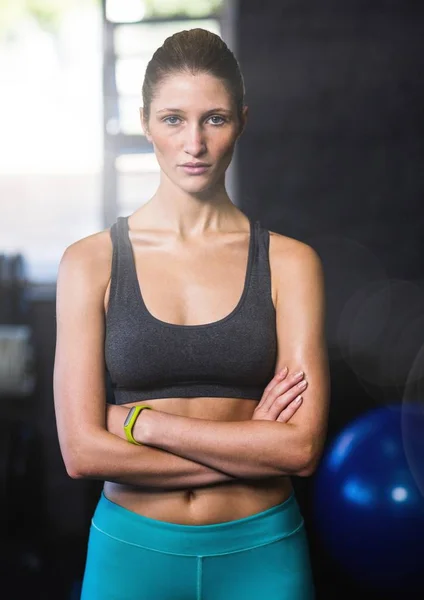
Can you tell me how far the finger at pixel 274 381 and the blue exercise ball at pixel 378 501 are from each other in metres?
0.81

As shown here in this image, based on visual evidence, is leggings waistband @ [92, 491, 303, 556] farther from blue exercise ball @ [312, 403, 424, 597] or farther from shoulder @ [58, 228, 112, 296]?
blue exercise ball @ [312, 403, 424, 597]

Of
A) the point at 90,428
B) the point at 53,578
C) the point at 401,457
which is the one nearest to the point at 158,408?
the point at 90,428

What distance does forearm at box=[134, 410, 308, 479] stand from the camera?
103cm

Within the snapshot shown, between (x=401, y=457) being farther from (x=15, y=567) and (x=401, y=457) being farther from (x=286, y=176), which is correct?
(x=15, y=567)

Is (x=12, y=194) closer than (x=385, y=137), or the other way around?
(x=385, y=137)

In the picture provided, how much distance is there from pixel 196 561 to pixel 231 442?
176 mm

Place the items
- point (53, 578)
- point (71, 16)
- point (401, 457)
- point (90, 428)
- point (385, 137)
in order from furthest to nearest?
1. point (71, 16)
2. point (385, 137)
3. point (53, 578)
4. point (401, 457)
5. point (90, 428)

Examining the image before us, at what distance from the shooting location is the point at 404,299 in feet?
8.96

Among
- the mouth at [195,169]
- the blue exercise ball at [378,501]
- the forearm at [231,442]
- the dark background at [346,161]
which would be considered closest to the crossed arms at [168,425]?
the forearm at [231,442]

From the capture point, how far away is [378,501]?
1754 millimetres

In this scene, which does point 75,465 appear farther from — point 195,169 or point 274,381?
point 195,169

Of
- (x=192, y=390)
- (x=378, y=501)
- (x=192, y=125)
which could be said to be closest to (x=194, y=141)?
(x=192, y=125)

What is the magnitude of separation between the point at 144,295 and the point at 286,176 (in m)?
1.72

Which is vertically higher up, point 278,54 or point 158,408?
point 278,54
